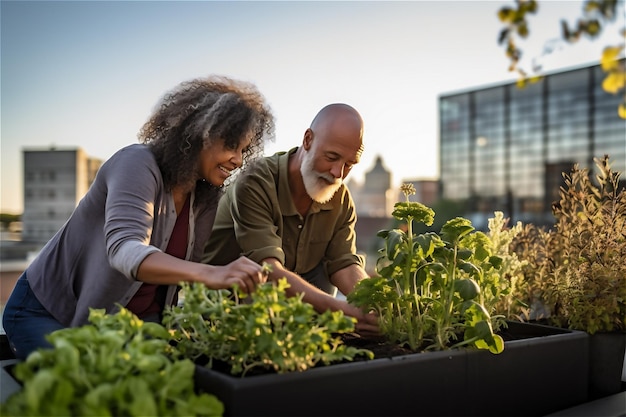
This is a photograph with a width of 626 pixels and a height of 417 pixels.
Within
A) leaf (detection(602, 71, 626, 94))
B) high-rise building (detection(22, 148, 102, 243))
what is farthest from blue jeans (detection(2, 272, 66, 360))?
high-rise building (detection(22, 148, 102, 243))

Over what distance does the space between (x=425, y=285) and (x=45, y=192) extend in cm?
4041

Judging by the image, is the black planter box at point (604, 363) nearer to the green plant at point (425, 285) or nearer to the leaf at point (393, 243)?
the green plant at point (425, 285)

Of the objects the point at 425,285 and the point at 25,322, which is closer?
the point at 425,285

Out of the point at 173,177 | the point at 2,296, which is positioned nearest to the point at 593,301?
the point at 173,177

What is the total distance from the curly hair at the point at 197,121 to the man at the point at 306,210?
0.59 feet

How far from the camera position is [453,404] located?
132 centimetres

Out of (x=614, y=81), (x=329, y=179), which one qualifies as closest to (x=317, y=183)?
(x=329, y=179)

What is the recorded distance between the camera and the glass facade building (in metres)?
47.0

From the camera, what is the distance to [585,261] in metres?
1.90

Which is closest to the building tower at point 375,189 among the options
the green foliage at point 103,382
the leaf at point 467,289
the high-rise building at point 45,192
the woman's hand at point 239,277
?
the high-rise building at point 45,192

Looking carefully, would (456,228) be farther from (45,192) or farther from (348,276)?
(45,192)

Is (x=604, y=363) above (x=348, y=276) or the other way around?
the other way around

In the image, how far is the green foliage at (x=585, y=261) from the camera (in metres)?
1.77

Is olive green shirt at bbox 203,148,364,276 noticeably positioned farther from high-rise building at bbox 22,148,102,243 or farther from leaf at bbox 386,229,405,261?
high-rise building at bbox 22,148,102,243
